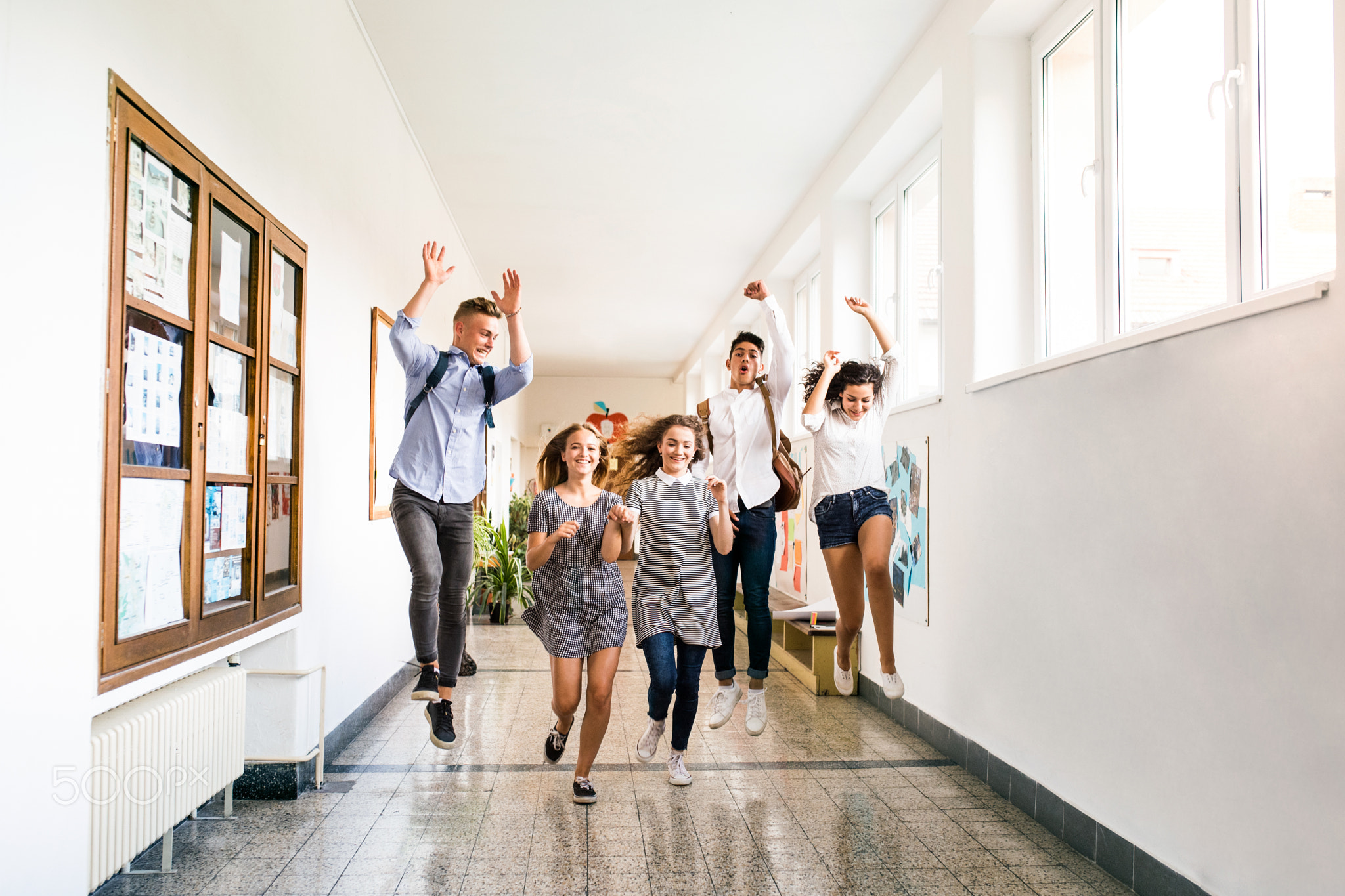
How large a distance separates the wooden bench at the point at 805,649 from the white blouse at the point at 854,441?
122 centimetres

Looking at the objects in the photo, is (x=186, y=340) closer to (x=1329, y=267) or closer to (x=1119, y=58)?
(x=1329, y=267)

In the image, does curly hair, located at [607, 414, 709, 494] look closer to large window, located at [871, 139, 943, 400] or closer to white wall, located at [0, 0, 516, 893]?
white wall, located at [0, 0, 516, 893]

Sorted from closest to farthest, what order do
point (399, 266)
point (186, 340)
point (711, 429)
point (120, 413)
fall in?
point (120, 413)
point (186, 340)
point (711, 429)
point (399, 266)

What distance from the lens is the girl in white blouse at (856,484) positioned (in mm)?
3705

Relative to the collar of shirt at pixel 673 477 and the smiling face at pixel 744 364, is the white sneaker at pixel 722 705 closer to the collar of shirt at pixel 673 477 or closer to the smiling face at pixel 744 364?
the collar of shirt at pixel 673 477

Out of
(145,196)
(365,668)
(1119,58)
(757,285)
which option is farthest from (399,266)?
(1119,58)

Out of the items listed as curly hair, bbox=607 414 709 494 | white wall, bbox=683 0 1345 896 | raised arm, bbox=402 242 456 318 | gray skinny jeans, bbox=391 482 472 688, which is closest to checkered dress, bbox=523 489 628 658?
gray skinny jeans, bbox=391 482 472 688

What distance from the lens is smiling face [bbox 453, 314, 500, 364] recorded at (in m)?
3.51

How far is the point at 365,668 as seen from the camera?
481cm

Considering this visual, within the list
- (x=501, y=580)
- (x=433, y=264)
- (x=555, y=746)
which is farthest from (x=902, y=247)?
(x=501, y=580)

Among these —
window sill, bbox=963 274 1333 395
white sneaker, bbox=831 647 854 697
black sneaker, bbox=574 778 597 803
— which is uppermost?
window sill, bbox=963 274 1333 395

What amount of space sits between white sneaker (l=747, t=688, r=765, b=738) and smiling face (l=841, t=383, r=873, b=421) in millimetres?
1206

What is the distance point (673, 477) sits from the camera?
3639 mm

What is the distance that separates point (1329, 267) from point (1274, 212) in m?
0.27
